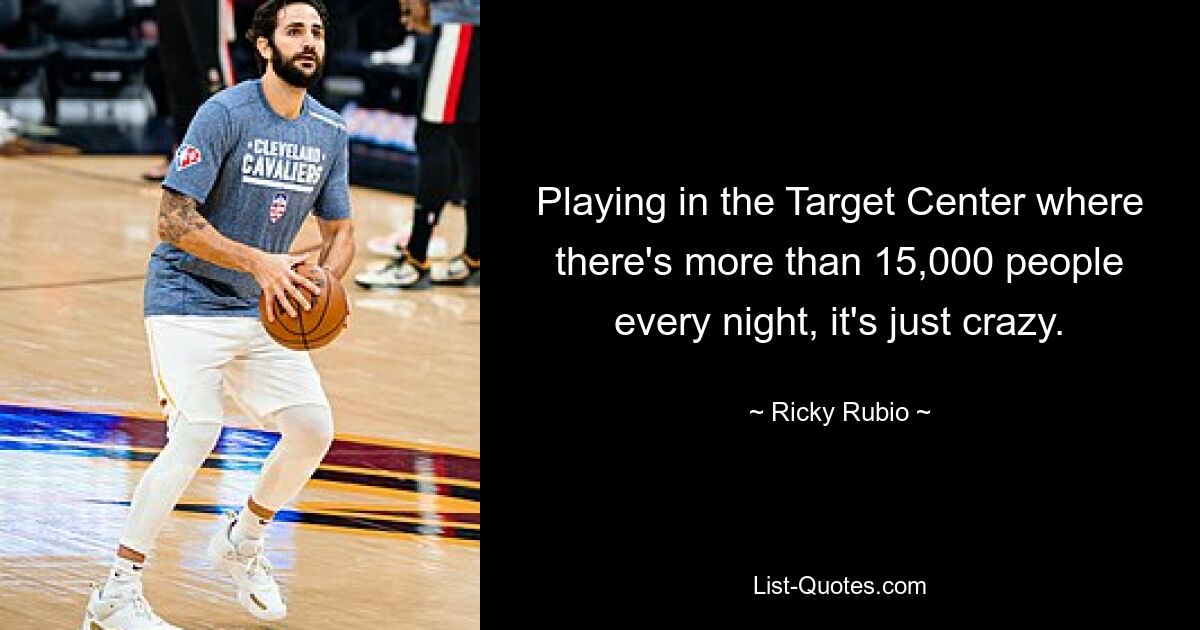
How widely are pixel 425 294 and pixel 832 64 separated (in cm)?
682

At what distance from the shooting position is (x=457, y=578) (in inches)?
271

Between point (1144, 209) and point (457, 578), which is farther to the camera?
point (457, 578)

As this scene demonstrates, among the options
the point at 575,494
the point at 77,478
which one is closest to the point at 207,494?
the point at 77,478

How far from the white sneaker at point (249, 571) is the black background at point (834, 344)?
1.24 meters

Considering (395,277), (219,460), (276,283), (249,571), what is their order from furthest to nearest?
(395,277), (219,460), (249,571), (276,283)

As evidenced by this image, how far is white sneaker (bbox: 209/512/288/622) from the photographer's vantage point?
6320 millimetres

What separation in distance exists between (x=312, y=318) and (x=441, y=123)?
5375 millimetres

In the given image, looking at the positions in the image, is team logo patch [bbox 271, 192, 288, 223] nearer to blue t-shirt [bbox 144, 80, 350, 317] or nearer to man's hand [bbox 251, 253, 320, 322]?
blue t-shirt [bbox 144, 80, 350, 317]

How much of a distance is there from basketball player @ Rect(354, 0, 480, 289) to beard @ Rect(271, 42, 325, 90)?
504 centimetres

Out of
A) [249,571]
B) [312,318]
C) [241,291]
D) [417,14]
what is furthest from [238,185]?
[417,14]

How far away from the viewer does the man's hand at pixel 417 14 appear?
11734mm

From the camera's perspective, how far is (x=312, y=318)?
6.09 metres

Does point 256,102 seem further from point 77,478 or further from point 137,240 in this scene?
point 137,240

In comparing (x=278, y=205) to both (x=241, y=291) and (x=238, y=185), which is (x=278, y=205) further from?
(x=241, y=291)
